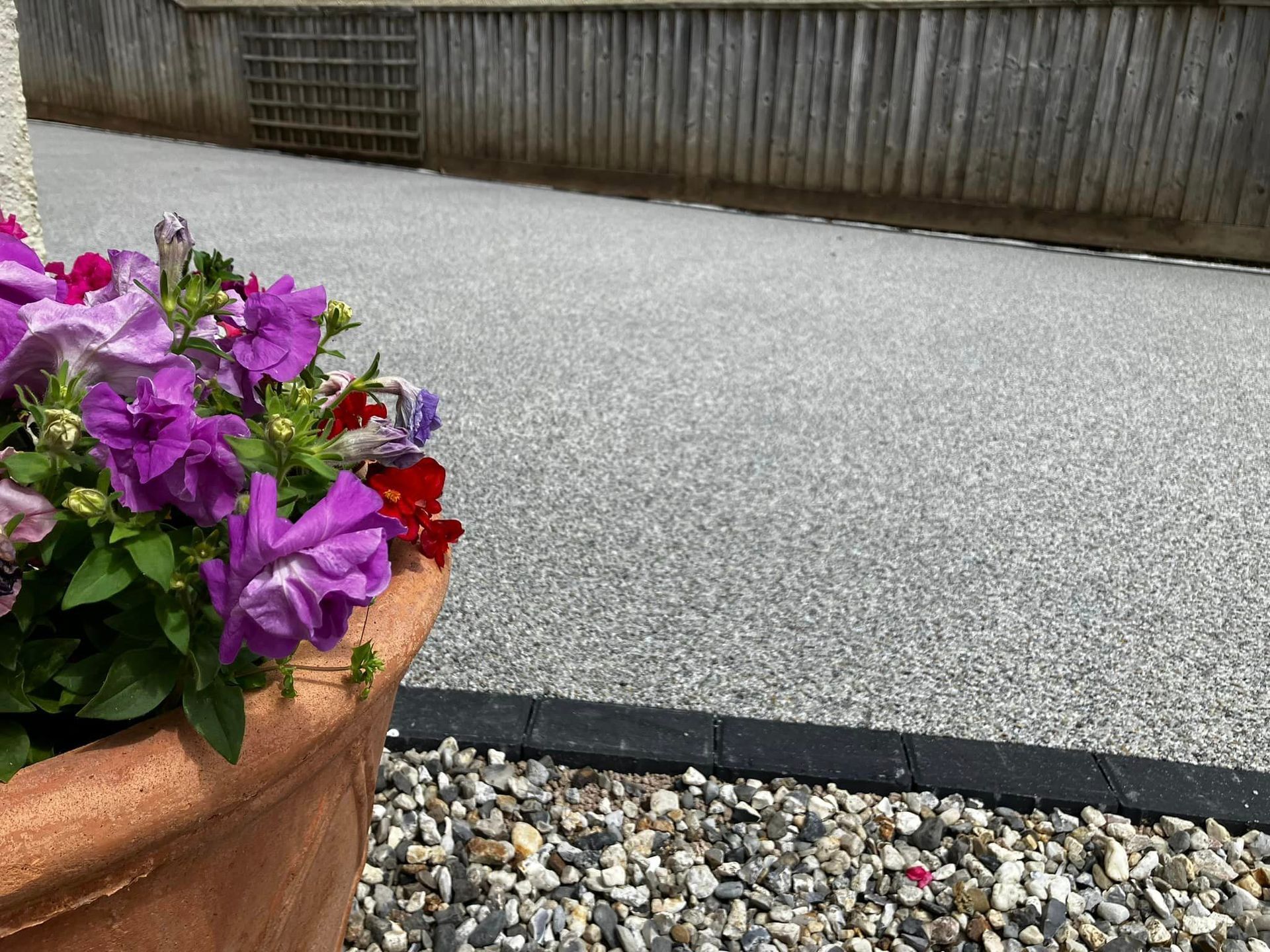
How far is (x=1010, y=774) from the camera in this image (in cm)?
172

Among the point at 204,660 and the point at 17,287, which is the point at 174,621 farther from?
the point at 17,287

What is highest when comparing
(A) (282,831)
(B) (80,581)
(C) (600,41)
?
(C) (600,41)

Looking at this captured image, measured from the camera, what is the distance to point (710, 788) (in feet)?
5.55

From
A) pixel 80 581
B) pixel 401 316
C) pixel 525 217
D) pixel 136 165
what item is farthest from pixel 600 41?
pixel 80 581

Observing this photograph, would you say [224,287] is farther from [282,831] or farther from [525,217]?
[525,217]

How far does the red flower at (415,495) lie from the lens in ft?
3.34

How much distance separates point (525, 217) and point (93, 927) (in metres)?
6.38

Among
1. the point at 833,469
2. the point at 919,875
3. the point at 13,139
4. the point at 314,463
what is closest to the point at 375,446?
the point at 314,463

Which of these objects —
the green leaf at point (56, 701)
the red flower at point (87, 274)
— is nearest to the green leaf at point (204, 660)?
the green leaf at point (56, 701)

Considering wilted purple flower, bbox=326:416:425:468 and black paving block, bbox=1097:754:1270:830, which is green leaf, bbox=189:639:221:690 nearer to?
wilted purple flower, bbox=326:416:425:468

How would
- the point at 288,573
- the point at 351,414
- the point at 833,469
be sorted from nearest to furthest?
the point at 288,573
the point at 351,414
the point at 833,469

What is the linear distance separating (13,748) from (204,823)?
5.9 inches

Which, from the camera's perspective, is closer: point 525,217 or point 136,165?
point 525,217

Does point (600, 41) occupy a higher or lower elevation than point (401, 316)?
higher
